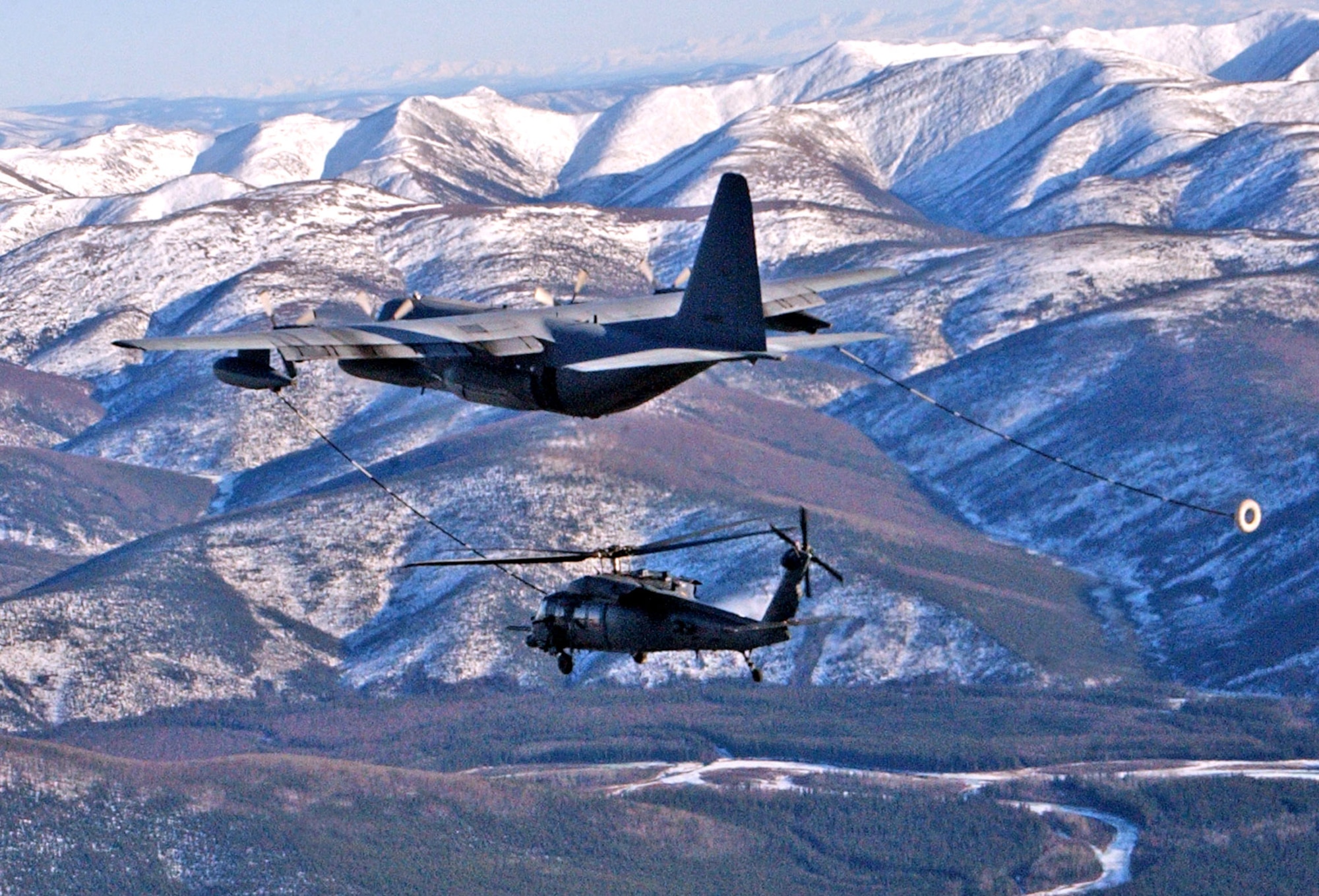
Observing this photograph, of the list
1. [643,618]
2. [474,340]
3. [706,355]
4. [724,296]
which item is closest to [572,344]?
[474,340]

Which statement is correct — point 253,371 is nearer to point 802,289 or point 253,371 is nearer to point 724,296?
point 724,296

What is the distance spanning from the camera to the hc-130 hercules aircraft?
7125 centimetres

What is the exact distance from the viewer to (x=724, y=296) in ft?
245

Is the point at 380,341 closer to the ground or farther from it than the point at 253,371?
farther from it

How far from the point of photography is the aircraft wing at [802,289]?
273 ft

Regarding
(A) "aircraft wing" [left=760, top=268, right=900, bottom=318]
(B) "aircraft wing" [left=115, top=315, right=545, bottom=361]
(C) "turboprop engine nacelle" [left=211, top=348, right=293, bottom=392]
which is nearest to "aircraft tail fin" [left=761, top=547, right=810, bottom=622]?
(B) "aircraft wing" [left=115, top=315, right=545, bottom=361]

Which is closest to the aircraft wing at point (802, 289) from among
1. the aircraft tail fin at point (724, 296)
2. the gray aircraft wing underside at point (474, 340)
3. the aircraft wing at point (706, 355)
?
the gray aircraft wing underside at point (474, 340)

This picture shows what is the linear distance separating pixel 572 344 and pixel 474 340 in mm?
4107

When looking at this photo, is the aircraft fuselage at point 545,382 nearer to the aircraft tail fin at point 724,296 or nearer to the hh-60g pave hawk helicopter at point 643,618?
the aircraft tail fin at point 724,296

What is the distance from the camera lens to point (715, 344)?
245 feet

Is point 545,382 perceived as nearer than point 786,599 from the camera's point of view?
No

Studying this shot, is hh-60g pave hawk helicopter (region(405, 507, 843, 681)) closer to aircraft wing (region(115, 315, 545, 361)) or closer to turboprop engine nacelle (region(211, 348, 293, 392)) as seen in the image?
aircraft wing (region(115, 315, 545, 361))

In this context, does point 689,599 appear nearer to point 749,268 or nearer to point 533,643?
point 533,643

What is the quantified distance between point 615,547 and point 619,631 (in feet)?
12.9
